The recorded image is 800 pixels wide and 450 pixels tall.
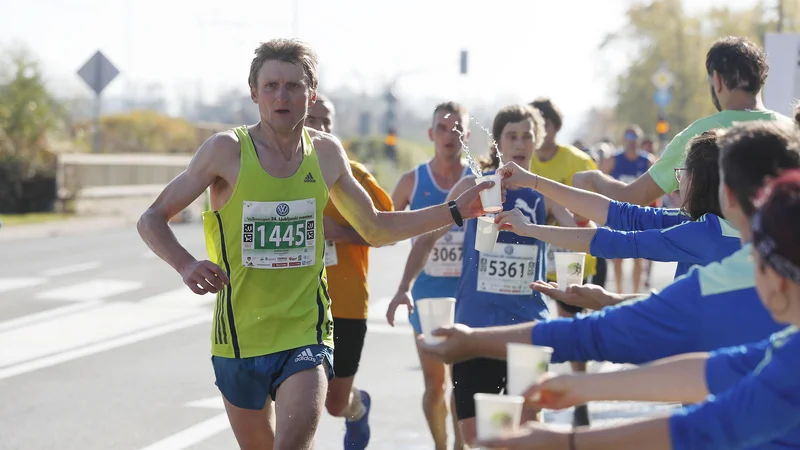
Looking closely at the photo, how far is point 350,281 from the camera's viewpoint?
6.80 m

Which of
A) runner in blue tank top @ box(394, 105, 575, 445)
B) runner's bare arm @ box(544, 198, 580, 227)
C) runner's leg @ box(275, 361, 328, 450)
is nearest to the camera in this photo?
runner's leg @ box(275, 361, 328, 450)

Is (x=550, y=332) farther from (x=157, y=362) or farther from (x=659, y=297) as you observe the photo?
(x=157, y=362)

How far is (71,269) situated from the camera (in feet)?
56.2

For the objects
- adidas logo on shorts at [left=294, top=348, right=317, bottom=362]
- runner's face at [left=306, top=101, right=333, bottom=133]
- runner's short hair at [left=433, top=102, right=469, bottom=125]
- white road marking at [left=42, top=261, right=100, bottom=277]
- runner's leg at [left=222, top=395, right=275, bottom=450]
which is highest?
runner's short hair at [left=433, top=102, right=469, bottom=125]

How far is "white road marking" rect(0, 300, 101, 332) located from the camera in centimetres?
1194

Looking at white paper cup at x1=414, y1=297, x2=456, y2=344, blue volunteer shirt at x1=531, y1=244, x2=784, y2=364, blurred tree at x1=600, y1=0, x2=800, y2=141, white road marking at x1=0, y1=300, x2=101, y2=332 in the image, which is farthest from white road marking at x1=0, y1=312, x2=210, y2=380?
blurred tree at x1=600, y1=0, x2=800, y2=141

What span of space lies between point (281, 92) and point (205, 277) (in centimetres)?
96

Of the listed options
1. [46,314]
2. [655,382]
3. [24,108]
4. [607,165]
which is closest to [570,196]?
[655,382]

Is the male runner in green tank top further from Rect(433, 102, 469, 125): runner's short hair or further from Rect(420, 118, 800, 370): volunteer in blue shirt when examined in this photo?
Rect(433, 102, 469, 125): runner's short hair

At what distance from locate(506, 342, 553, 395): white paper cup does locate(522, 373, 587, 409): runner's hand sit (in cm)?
3

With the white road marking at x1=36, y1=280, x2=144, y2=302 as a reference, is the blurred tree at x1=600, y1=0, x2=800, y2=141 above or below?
above

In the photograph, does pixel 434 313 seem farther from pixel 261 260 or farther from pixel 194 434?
pixel 194 434

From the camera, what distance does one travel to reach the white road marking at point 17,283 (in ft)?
48.4

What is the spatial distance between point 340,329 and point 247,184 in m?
2.06
